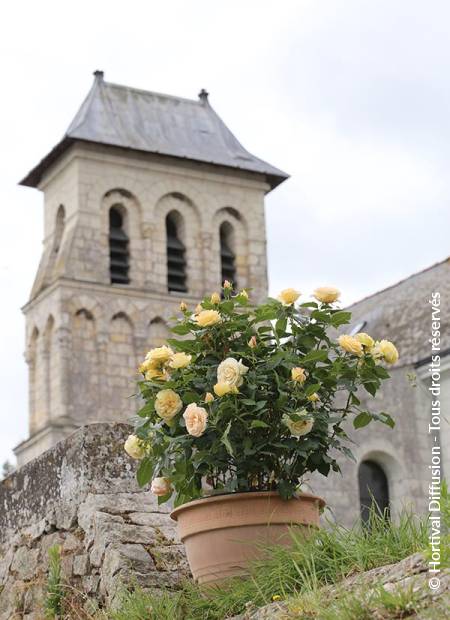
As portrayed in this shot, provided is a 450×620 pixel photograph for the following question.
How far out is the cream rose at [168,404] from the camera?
6.05 metres

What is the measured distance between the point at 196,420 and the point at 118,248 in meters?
36.8

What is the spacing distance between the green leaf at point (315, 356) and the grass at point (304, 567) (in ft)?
2.37

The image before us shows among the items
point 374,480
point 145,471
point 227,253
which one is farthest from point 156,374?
point 227,253

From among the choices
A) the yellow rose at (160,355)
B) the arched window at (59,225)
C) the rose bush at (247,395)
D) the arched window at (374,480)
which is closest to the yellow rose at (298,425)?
the rose bush at (247,395)

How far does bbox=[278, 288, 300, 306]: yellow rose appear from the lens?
242 inches

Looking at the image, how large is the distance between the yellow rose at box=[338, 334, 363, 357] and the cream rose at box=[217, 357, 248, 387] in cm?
47

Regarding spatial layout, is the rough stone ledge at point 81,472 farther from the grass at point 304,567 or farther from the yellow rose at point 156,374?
the grass at point 304,567

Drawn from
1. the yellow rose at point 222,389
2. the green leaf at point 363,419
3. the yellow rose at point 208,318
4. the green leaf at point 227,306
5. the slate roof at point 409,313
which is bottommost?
the green leaf at point 363,419

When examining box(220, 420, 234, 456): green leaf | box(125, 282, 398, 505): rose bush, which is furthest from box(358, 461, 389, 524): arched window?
box(220, 420, 234, 456): green leaf

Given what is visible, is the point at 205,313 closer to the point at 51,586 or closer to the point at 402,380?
the point at 51,586

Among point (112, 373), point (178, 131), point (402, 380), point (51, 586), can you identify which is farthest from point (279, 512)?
point (178, 131)

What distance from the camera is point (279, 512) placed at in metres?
5.92

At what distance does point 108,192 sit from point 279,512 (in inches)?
1446

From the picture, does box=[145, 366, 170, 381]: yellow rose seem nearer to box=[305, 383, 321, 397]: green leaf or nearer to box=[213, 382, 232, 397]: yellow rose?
box=[213, 382, 232, 397]: yellow rose
